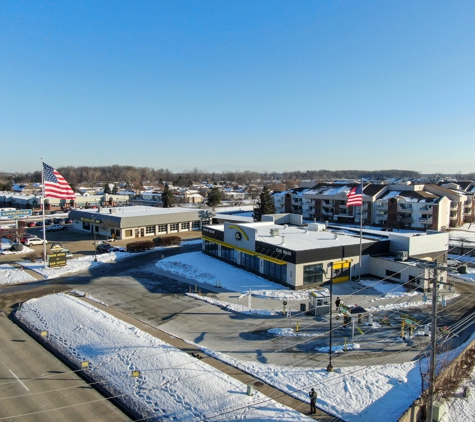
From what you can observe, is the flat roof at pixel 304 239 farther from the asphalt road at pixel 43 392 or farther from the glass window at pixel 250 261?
→ the asphalt road at pixel 43 392

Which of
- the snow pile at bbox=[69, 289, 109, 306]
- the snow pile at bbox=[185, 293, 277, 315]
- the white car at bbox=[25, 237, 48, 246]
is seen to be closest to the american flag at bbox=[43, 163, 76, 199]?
the snow pile at bbox=[69, 289, 109, 306]

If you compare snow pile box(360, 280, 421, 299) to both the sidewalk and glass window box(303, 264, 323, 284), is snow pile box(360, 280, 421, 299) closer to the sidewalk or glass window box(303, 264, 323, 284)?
glass window box(303, 264, 323, 284)

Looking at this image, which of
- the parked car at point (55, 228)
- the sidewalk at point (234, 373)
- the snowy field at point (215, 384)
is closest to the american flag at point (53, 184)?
the sidewalk at point (234, 373)

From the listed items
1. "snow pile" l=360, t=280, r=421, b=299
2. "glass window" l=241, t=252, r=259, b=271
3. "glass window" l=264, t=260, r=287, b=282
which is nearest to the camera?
"snow pile" l=360, t=280, r=421, b=299

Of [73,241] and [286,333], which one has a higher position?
[73,241]

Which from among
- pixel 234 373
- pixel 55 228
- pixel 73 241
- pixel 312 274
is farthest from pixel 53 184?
pixel 55 228

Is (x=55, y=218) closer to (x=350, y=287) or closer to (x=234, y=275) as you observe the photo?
(x=234, y=275)

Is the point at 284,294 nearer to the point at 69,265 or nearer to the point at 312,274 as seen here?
the point at 312,274
